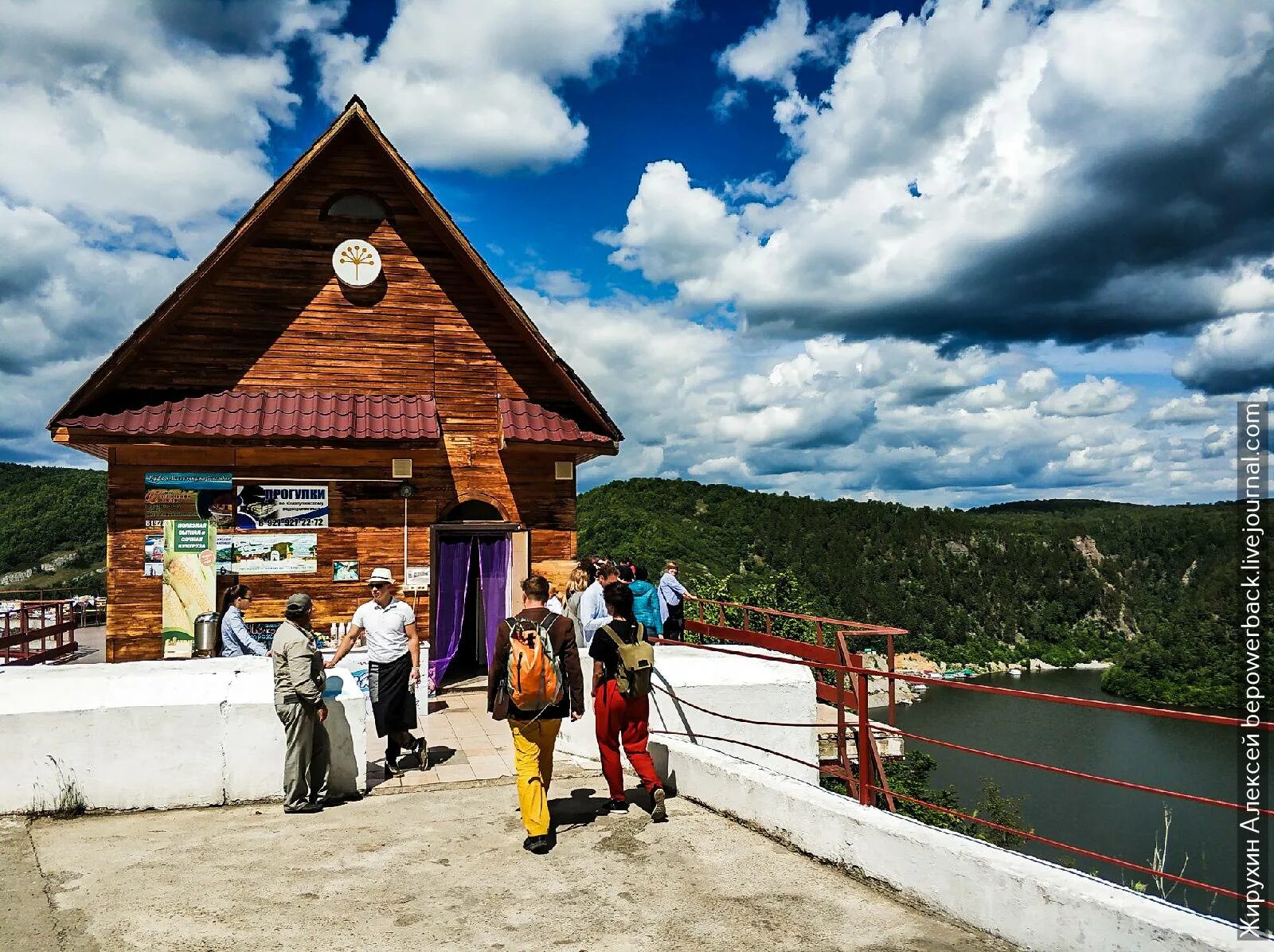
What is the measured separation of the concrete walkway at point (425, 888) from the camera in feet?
15.1

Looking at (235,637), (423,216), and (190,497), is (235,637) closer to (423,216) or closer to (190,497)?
(190,497)

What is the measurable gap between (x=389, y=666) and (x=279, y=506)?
14.1ft

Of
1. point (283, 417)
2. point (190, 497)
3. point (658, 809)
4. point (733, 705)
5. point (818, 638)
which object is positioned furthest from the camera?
point (818, 638)

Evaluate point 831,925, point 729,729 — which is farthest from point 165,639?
point 831,925

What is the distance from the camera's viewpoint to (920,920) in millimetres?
4777

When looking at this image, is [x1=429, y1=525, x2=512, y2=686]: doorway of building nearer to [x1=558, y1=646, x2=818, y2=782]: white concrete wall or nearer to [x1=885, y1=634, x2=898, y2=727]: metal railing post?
[x1=558, y1=646, x2=818, y2=782]: white concrete wall

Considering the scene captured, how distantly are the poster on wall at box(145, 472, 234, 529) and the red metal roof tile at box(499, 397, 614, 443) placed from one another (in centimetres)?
361

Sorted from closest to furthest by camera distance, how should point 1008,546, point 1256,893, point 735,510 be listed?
point 1256,893 < point 735,510 < point 1008,546

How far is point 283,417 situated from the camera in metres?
11.3

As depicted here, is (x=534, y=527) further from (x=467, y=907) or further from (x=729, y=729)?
(x=467, y=907)

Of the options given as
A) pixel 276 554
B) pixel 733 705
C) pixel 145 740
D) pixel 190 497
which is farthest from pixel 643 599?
pixel 190 497

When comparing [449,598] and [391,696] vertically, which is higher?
[449,598]

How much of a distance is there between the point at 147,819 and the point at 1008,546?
14533 cm

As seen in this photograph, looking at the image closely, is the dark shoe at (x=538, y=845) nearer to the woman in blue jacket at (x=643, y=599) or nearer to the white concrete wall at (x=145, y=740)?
the white concrete wall at (x=145, y=740)
